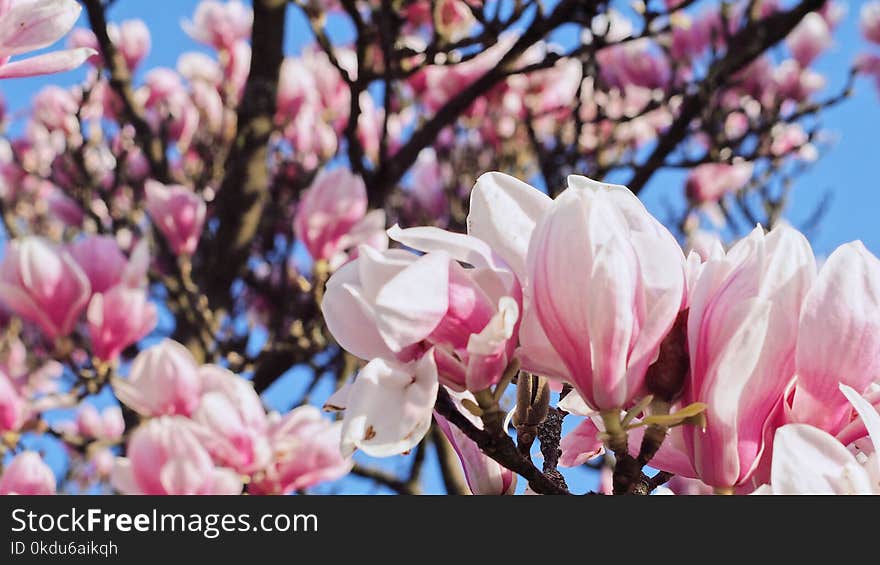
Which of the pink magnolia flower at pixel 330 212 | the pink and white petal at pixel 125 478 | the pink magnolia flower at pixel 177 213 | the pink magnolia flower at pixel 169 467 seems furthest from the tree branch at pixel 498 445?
the pink magnolia flower at pixel 177 213

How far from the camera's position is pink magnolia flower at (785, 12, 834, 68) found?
4469 millimetres

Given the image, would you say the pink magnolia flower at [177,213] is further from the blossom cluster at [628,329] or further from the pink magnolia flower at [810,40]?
the pink magnolia flower at [810,40]

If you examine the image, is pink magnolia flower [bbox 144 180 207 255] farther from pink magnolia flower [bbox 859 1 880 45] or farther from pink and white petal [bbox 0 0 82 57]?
pink magnolia flower [bbox 859 1 880 45]

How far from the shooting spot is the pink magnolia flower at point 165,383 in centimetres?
207

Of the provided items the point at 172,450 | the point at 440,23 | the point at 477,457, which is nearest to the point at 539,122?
the point at 440,23

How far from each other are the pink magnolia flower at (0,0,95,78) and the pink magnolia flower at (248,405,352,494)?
119 centimetres

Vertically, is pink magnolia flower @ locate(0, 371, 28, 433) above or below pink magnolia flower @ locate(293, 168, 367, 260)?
below

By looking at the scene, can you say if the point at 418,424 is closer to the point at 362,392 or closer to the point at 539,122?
the point at 362,392

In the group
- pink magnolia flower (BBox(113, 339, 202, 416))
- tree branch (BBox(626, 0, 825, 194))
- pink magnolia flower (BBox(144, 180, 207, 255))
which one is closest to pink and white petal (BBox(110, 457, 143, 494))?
pink magnolia flower (BBox(113, 339, 202, 416))

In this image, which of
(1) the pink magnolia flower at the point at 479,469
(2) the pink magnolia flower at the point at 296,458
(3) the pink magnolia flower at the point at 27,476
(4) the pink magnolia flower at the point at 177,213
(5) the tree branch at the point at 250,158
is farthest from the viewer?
(5) the tree branch at the point at 250,158

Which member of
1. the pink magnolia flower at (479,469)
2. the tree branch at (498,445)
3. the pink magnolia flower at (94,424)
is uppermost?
the tree branch at (498,445)

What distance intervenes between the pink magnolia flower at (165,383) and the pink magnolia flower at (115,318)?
1.42ft

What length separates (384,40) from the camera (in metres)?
2.70

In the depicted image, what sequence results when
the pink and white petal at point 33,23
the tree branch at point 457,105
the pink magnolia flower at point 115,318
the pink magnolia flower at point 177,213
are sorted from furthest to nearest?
the pink magnolia flower at point 177,213 → the tree branch at point 457,105 → the pink magnolia flower at point 115,318 → the pink and white petal at point 33,23
